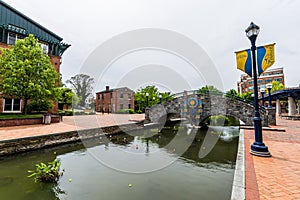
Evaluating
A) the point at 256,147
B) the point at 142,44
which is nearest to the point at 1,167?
the point at 256,147

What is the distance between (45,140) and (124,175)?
5962 millimetres

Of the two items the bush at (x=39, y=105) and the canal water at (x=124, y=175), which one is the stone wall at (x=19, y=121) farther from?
the canal water at (x=124, y=175)

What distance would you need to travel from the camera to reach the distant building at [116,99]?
35500 mm

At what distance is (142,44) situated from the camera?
12.1 m

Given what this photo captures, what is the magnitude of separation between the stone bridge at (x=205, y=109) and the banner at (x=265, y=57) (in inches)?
375

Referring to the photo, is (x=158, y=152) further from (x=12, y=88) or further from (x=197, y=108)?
(x=12, y=88)

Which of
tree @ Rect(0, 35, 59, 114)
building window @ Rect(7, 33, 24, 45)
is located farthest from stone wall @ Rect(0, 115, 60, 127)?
building window @ Rect(7, 33, 24, 45)

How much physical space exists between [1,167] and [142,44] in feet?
36.0

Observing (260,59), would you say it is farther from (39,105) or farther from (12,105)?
(12,105)

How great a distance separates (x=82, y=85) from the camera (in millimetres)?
35750

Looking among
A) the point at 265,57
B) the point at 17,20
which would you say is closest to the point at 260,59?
the point at 265,57

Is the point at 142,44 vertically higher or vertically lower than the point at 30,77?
higher

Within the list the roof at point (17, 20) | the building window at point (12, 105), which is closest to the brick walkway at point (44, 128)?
the building window at point (12, 105)

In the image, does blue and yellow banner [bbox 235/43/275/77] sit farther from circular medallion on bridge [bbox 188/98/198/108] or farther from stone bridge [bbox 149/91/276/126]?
circular medallion on bridge [bbox 188/98/198/108]
